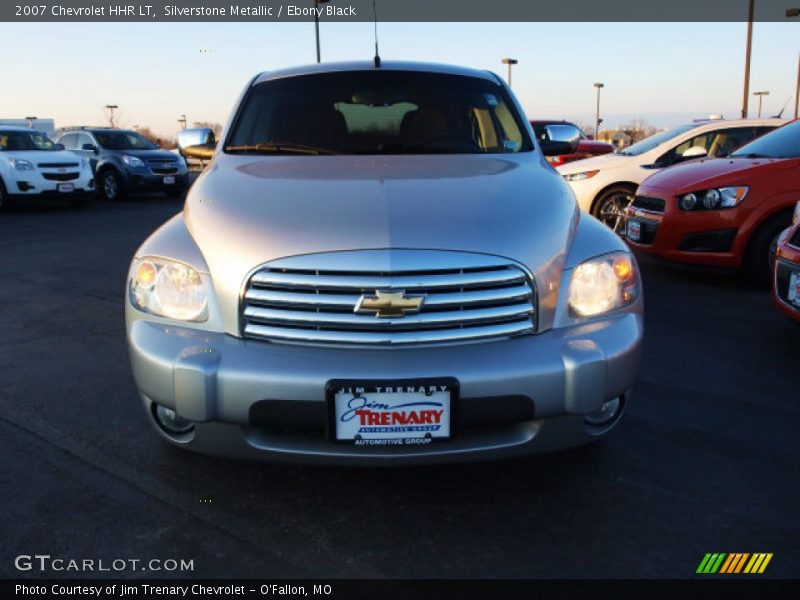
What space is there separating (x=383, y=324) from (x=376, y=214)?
1.40ft

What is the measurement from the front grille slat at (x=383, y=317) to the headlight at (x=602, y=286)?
9.1 inches

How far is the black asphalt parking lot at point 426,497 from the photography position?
2.25m

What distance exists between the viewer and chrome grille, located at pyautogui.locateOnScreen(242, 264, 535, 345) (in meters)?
2.28

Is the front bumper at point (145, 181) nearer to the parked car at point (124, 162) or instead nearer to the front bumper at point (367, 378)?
the parked car at point (124, 162)

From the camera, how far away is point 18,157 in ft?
43.2

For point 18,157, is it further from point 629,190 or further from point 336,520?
point 336,520

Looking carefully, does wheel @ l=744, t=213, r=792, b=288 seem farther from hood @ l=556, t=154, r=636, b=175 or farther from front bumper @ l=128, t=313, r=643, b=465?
front bumper @ l=128, t=313, r=643, b=465

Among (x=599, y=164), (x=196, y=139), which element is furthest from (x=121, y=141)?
(x=196, y=139)

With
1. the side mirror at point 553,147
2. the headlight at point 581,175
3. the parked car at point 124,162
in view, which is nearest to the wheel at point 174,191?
the parked car at point 124,162

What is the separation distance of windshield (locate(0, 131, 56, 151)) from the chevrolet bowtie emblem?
45.2 ft

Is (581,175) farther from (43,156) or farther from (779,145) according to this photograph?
(43,156)

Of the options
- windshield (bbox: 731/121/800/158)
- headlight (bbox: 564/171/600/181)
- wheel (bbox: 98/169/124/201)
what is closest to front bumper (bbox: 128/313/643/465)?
windshield (bbox: 731/121/800/158)

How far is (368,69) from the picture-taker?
3914 mm

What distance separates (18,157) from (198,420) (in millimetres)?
13071
